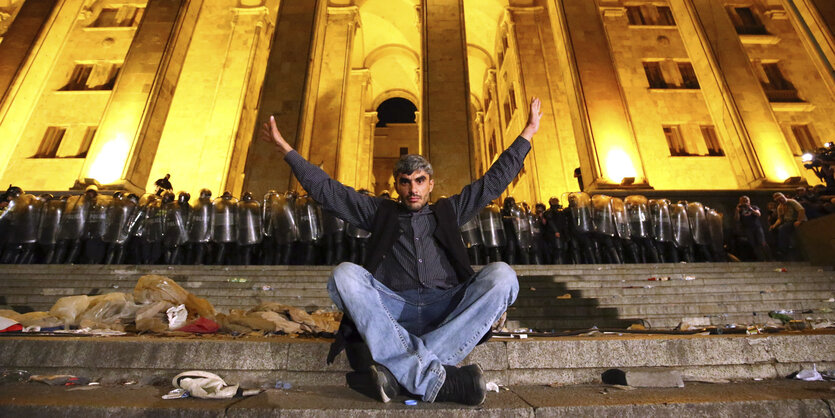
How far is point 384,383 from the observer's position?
6.17ft

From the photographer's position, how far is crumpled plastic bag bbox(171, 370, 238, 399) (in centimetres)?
209

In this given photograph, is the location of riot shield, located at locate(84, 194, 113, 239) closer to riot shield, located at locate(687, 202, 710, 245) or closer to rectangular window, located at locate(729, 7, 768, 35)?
riot shield, located at locate(687, 202, 710, 245)

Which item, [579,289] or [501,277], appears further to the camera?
[579,289]

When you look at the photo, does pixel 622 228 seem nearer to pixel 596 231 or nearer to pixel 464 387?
pixel 596 231

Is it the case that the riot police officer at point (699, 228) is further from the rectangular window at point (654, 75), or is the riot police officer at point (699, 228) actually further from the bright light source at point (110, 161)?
the bright light source at point (110, 161)

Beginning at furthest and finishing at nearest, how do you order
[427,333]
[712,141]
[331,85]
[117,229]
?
[331,85] → [712,141] → [117,229] → [427,333]

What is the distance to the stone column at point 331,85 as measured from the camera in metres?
15.0

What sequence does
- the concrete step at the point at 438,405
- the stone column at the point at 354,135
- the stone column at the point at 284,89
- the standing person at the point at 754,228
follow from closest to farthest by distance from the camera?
the concrete step at the point at 438,405 < the standing person at the point at 754,228 < the stone column at the point at 284,89 < the stone column at the point at 354,135

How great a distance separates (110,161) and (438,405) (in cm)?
1357

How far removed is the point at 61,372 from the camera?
252cm

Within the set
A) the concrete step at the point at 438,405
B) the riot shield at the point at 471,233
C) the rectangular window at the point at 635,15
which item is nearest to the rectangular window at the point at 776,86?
the rectangular window at the point at 635,15

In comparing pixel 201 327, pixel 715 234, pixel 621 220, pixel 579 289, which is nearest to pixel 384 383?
pixel 201 327

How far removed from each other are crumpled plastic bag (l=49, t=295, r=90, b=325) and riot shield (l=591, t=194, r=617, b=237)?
7773 millimetres

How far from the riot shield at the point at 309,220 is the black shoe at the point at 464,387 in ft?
19.2
